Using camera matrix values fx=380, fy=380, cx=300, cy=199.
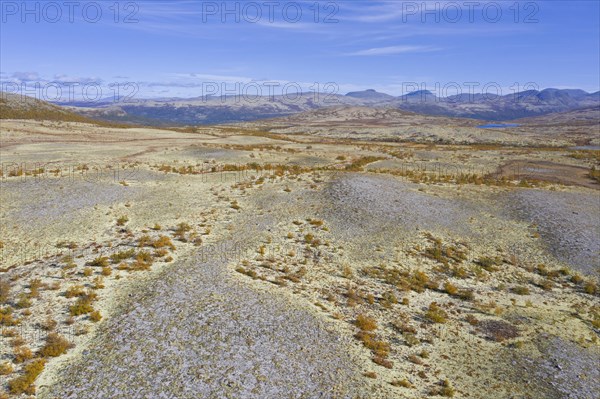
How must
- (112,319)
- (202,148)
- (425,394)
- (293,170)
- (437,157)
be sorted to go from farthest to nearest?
(437,157) → (202,148) → (293,170) → (112,319) → (425,394)

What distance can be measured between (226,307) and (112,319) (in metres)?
5.29

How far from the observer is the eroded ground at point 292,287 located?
15078mm

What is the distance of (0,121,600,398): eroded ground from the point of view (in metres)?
15.1

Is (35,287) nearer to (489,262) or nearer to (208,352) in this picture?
(208,352)

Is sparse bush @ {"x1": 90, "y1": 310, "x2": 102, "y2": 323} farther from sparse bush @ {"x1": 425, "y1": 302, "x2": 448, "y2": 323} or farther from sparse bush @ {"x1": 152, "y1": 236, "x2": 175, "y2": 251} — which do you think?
sparse bush @ {"x1": 425, "y1": 302, "x2": 448, "y2": 323}

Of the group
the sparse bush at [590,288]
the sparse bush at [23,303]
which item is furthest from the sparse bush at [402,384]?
the sparse bush at [23,303]

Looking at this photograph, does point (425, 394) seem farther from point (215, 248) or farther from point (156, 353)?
point (215, 248)

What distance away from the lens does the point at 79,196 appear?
1454 inches

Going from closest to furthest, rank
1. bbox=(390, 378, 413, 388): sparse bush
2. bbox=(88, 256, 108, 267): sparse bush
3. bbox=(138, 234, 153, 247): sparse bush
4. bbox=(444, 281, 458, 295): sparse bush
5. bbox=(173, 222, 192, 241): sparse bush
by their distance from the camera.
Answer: bbox=(390, 378, 413, 388): sparse bush → bbox=(88, 256, 108, 267): sparse bush → bbox=(444, 281, 458, 295): sparse bush → bbox=(138, 234, 153, 247): sparse bush → bbox=(173, 222, 192, 241): sparse bush

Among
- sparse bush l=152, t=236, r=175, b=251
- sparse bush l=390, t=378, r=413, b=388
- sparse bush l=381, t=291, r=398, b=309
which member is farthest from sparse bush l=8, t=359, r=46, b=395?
sparse bush l=381, t=291, r=398, b=309

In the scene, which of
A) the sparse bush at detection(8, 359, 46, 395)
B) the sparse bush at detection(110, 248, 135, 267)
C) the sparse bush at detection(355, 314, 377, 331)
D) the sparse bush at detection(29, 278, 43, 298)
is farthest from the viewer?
the sparse bush at detection(110, 248, 135, 267)

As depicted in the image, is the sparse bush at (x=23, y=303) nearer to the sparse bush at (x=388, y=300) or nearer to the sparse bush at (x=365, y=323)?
the sparse bush at (x=365, y=323)

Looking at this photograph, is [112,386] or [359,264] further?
[359,264]

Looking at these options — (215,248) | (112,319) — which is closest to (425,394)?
(112,319)
